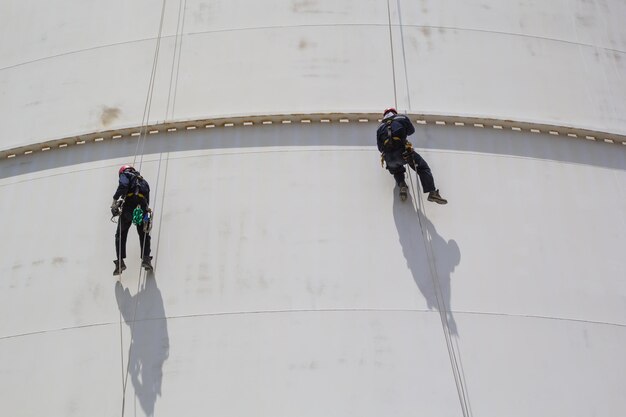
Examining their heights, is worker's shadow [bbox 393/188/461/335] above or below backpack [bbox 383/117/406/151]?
below

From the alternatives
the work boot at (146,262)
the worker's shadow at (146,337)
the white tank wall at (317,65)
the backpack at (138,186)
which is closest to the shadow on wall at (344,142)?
the white tank wall at (317,65)

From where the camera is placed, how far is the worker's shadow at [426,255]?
8859mm

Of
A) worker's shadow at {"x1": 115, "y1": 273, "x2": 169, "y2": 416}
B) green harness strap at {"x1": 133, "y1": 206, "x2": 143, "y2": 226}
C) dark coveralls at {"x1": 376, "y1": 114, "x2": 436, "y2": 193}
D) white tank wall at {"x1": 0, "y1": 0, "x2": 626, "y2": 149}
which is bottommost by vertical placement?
worker's shadow at {"x1": 115, "y1": 273, "x2": 169, "y2": 416}

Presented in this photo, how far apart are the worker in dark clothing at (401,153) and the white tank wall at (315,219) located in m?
0.28

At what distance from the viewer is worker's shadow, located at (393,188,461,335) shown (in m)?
8.86

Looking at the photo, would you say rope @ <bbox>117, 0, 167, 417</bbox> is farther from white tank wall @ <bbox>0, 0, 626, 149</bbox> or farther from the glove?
the glove

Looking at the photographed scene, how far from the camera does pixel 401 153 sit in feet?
30.5

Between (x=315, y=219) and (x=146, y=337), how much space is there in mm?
2203

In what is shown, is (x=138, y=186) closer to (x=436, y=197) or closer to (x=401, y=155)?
(x=401, y=155)

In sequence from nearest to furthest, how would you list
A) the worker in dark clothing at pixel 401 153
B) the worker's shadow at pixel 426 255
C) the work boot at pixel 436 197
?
→ the worker's shadow at pixel 426 255, the work boot at pixel 436 197, the worker in dark clothing at pixel 401 153

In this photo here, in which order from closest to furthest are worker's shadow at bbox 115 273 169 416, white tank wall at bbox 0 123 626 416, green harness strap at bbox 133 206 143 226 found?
white tank wall at bbox 0 123 626 416 → worker's shadow at bbox 115 273 169 416 → green harness strap at bbox 133 206 143 226

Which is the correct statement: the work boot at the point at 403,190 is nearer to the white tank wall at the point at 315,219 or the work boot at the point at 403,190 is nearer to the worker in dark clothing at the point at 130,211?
the white tank wall at the point at 315,219

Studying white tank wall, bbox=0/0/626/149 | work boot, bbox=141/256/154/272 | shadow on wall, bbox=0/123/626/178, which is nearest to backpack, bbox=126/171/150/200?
work boot, bbox=141/256/154/272

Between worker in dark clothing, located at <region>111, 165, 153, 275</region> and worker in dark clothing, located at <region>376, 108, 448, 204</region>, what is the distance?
2678 mm
